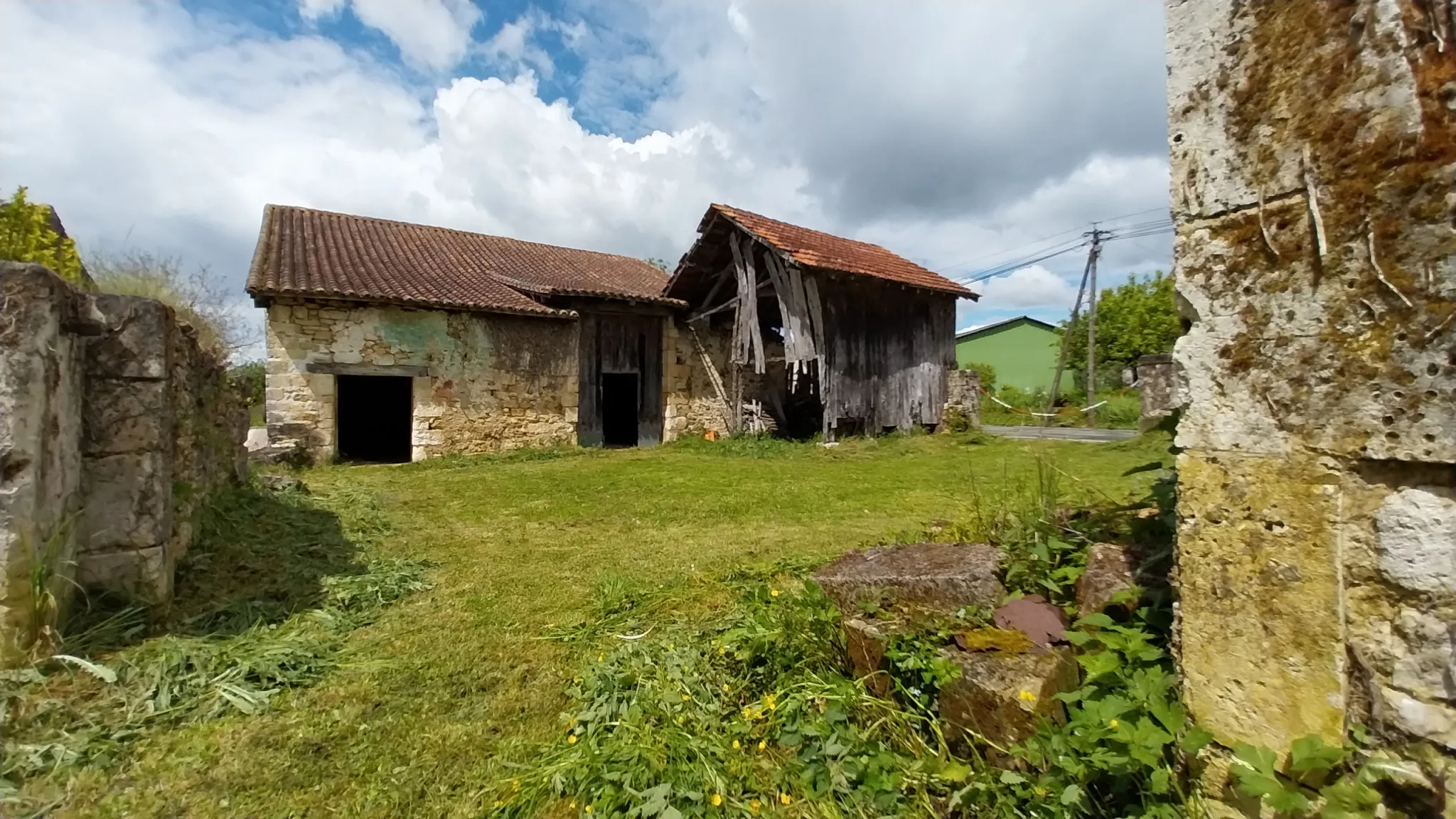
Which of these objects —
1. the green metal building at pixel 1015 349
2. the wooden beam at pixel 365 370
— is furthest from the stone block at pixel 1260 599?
the green metal building at pixel 1015 349

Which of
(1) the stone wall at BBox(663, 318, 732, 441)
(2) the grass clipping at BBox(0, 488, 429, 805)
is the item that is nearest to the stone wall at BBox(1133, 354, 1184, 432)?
(1) the stone wall at BBox(663, 318, 732, 441)

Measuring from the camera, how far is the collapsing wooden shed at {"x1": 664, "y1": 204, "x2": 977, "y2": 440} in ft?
41.3

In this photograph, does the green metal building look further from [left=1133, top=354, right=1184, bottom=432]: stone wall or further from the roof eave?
the roof eave

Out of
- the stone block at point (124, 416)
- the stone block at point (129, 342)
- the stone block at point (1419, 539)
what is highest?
the stone block at point (129, 342)

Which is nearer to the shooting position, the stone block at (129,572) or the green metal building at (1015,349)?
the stone block at (129,572)

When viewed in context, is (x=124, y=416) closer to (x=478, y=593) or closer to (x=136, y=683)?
(x=136, y=683)

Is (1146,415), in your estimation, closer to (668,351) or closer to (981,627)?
(668,351)

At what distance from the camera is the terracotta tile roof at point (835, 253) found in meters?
12.2

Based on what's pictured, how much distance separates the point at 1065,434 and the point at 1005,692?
16.4 m

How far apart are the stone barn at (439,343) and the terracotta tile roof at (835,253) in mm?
2569

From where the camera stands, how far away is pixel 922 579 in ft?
9.25

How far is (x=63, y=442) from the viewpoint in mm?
3166

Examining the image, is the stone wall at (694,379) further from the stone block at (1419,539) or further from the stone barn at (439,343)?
the stone block at (1419,539)

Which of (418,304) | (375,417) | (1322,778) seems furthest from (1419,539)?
(375,417)
